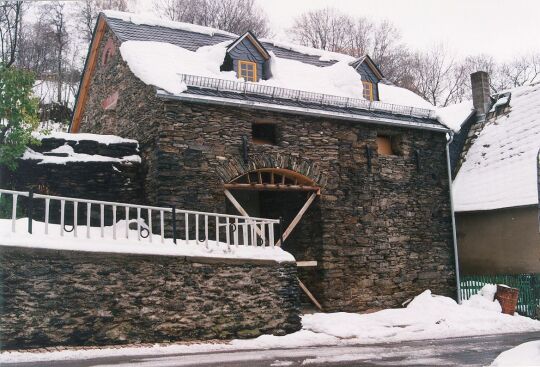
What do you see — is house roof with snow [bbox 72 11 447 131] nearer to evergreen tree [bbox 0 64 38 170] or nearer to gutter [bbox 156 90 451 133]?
gutter [bbox 156 90 451 133]

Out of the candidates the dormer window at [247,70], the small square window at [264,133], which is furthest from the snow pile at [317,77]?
the small square window at [264,133]

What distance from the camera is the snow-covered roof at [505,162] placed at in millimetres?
18359

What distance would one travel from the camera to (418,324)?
1326cm

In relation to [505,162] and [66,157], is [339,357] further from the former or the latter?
[505,162]

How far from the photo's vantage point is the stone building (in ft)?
42.5

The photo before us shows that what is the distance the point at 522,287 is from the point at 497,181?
4.52m

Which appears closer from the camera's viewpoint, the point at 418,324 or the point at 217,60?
the point at 418,324

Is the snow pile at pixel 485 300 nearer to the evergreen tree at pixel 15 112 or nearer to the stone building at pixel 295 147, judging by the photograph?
the stone building at pixel 295 147

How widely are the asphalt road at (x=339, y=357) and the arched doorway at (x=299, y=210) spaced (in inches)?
174

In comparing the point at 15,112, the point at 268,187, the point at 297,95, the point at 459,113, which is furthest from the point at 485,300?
the point at 15,112

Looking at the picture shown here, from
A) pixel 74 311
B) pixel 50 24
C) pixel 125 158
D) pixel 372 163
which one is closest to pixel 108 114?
pixel 125 158

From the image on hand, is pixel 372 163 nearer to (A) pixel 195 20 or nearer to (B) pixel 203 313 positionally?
(B) pixel 203 313

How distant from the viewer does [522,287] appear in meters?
16.1

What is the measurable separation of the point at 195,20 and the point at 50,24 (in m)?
8.77
